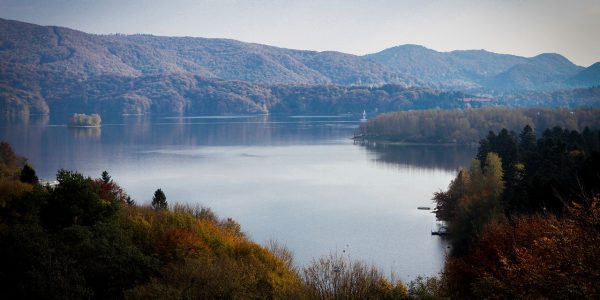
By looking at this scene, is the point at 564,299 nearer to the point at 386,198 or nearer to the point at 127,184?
the point at 386,198

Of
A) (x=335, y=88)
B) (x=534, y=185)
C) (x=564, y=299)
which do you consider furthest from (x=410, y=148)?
(x=335, y=88)

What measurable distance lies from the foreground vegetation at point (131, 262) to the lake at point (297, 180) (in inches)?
292

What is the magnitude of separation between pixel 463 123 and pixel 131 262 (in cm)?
6244

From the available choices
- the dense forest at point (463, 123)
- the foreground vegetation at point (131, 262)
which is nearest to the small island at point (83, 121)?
the dense forest at point (463, 123)

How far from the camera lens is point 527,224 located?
1301cm

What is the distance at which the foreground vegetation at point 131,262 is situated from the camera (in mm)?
10000

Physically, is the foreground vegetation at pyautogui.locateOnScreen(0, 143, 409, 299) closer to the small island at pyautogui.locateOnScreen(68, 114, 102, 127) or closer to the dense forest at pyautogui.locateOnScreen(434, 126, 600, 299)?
the dense forest at pyautogui.locateOnScreen(434, 126, 600, 299)

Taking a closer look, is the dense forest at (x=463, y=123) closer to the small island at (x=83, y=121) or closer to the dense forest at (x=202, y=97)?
the small island at (x=83, y=121)

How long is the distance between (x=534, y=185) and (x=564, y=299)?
13.0 m

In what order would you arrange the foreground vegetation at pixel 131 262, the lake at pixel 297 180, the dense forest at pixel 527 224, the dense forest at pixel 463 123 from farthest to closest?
the dense forest at pixel 463 123 → the lake at pixel 297 180 → the foreground vegetation at pixel 131 262 → the dense forest at pixel 527 224

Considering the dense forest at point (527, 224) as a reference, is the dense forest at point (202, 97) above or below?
above

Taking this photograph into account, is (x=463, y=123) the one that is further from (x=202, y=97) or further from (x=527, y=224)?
(x=202, y=97)

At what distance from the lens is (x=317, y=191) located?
35906 mm

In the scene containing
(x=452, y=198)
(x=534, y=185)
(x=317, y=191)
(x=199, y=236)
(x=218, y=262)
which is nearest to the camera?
(x=218, y=262)
